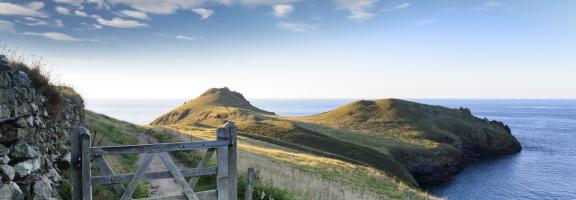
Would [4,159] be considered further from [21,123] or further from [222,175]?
[222,175]

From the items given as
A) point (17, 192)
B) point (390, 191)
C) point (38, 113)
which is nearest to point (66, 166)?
point (38, 113)

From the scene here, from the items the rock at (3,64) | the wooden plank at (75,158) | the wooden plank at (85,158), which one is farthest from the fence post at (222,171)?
the rock at (3,64)

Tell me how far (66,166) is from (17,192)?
4.24m

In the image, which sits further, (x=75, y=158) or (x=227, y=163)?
(x=227, y=163)

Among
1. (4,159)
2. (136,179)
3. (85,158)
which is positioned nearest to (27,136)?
(4,159)

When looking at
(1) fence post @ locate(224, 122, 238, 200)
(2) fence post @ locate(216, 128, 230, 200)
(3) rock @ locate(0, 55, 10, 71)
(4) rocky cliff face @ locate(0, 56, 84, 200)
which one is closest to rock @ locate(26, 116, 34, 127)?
(4) rocky cliff face @ locate(0, 56, 84, 200)

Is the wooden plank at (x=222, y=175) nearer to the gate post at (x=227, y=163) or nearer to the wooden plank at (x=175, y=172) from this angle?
the gate post at (x=227, y=163)

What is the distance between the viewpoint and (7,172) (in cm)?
792

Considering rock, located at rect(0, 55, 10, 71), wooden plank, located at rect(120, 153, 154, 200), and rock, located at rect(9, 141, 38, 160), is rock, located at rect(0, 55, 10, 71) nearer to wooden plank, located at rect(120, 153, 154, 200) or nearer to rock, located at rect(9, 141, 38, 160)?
rock, located at rect(9, 141, 38, 160)

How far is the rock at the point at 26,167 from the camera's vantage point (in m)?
8.35

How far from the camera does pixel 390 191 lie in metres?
34.2

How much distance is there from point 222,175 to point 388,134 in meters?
92.2

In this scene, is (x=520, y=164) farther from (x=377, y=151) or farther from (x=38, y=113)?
(x=38, y=113)

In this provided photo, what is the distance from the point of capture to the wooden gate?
25.9ft
